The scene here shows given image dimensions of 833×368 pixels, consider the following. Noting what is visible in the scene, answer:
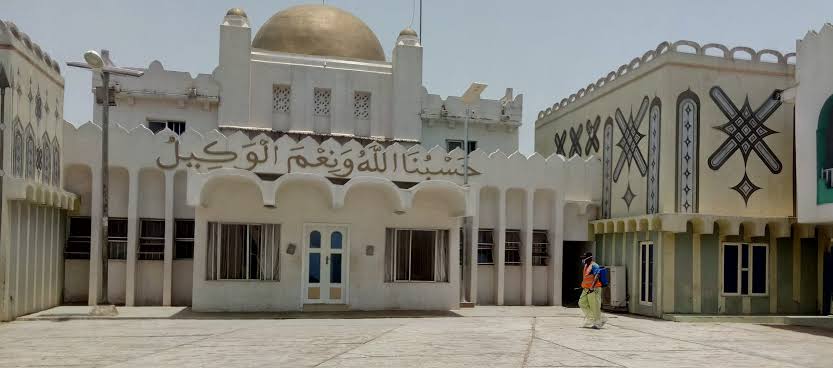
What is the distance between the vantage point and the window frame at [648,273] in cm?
1902

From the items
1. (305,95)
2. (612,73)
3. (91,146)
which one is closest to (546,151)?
(612,73)

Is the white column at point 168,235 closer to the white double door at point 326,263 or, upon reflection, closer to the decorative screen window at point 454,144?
the white double door at point 326,263

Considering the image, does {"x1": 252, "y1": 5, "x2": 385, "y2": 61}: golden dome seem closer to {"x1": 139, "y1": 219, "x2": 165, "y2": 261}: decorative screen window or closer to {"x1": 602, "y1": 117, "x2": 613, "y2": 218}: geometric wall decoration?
{"x1": 139, "y1": 219, "x2": 165, "y2": 261}: decorative screen window

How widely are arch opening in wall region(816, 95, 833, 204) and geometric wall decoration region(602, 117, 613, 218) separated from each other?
5793 mm

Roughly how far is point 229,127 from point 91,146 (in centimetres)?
494

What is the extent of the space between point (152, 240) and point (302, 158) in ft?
14.7

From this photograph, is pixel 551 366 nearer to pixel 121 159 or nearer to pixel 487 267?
pixel 487 267

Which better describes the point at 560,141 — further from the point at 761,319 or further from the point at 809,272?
the point at 761,319

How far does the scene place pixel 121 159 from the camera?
19.4 meters

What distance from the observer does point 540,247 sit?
72.6 feet

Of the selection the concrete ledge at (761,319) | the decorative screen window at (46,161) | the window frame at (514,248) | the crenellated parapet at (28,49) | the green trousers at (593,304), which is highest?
the crenellated parapet at (28,49)

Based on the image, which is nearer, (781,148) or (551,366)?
(551,366)

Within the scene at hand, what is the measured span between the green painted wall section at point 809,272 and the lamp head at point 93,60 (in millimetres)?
16752

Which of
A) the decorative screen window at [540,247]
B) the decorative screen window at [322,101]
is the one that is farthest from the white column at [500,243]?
the decorative screen window at [322,101]
